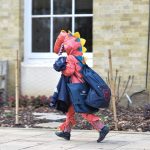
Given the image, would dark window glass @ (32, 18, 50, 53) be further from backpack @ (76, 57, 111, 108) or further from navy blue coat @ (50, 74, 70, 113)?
backpack @ (76, 57, 111, 108)

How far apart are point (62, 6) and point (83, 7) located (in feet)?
1.97

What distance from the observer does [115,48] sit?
1457 cm

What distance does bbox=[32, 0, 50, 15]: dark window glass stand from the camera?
51.8ft

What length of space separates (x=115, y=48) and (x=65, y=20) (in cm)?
180

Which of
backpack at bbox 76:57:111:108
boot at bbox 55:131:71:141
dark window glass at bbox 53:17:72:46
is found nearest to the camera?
backpack at bbox 76:57:111:108

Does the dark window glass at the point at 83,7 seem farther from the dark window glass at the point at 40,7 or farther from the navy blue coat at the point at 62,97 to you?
the navy blue coat at the point at 62,97

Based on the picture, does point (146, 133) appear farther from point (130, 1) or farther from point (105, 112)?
point (130, 1)

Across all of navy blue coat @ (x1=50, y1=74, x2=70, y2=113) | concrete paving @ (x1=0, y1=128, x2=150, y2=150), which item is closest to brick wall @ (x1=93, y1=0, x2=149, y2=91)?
concrete paving @ (x1=0, y1=128, x2=150, y2=150)

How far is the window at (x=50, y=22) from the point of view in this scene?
50.5 ft

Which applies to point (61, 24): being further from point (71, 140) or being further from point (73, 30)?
point (71, 140)

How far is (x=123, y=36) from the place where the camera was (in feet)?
47.6

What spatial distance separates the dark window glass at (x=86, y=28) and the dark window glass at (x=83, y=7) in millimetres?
184

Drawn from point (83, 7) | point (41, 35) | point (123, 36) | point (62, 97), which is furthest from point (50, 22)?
point (62, 97)

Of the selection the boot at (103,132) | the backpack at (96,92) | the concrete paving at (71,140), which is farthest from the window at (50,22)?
the boot at (103,132)
